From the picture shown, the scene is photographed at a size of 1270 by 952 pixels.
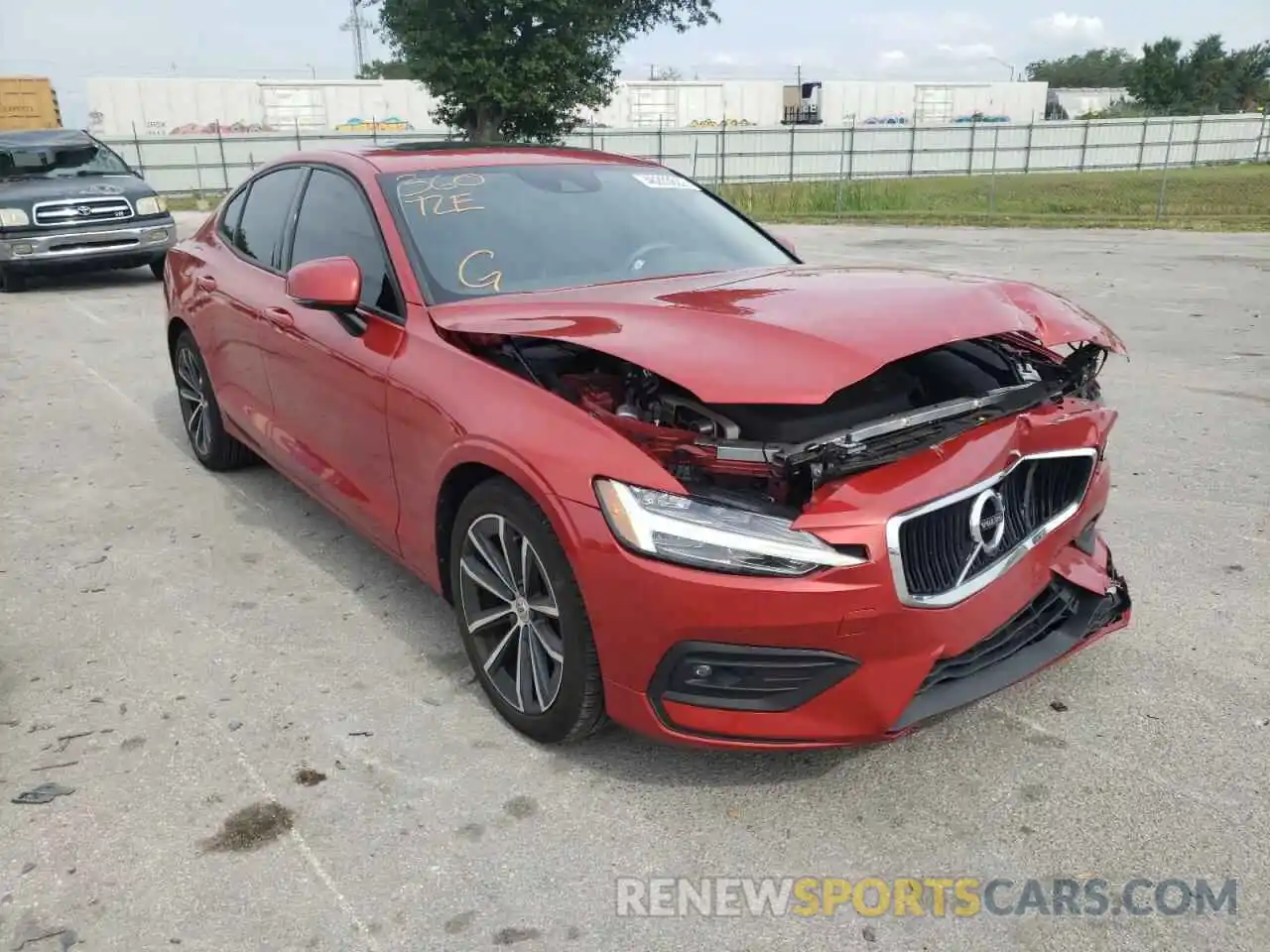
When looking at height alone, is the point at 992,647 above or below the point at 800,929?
above

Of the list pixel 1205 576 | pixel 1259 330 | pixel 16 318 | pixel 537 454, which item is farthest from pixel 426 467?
pixel 16 318

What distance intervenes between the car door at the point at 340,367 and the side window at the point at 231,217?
2.95ft

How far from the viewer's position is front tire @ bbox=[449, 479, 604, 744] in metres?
2.70

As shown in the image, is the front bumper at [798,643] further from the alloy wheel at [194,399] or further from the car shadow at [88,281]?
the car shadow at [88,281]

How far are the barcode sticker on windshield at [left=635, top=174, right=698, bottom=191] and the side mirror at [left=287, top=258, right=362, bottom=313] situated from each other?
142 cm

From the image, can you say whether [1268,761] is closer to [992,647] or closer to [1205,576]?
[992,647]

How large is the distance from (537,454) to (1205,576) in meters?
2.86

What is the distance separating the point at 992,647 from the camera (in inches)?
106

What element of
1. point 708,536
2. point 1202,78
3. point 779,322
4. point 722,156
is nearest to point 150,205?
point 779,322

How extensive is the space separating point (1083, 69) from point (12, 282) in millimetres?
139600

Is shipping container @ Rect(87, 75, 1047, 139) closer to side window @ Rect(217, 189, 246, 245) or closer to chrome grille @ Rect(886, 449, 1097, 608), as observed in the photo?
side window @ Rect(217, 189, 246, 245)

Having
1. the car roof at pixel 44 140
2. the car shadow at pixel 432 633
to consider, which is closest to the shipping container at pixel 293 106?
the car roof at pixel 44 140

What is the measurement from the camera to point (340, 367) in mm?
3699

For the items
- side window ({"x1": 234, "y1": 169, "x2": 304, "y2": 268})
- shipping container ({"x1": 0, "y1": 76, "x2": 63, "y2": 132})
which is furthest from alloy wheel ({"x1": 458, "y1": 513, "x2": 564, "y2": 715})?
shipping container ({"x1": 0, "y1": 76, "x2": 63, "y2": 132})
